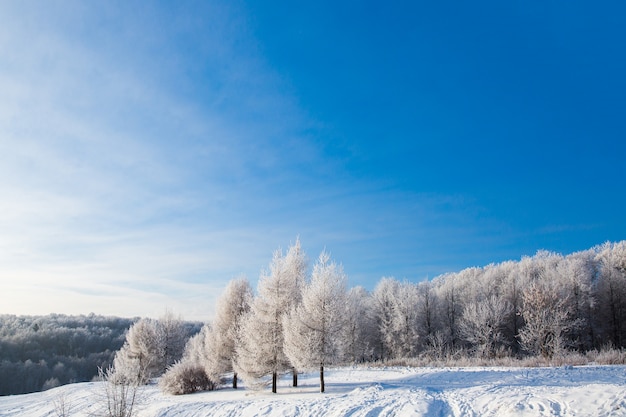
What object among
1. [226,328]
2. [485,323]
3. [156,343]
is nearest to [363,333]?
[485,323]

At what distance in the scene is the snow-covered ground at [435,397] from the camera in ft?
45.3

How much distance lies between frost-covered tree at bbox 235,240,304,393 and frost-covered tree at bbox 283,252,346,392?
212 cm

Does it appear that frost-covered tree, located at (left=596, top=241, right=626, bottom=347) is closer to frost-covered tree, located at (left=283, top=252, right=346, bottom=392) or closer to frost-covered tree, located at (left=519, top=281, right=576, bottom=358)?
frost-covered tree, located at (left=519, top=281, right=576, bottom=358)

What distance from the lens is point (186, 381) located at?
103 feet

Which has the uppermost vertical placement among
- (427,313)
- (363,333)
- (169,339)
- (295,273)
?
(295,273)

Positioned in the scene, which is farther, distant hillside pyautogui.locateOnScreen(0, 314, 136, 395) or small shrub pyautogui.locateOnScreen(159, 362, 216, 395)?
distant hillside pyautogui.locateOnScreen(0, 314, 136, 395)

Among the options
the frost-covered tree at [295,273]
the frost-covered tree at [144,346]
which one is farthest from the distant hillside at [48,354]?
the frost-covered tree at [295,273]

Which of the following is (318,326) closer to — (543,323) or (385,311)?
(543,323)

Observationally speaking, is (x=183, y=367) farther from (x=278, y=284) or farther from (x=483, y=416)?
(x=483, y=416)

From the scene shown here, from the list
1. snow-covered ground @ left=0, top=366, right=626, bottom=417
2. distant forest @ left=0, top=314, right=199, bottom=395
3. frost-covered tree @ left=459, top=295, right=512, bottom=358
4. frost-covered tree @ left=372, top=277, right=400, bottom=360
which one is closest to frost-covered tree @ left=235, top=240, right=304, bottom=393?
snow-covered ground @ left=0, top=366, right=626, bottom=417

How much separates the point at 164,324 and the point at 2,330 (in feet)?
254

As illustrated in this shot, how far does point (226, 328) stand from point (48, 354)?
291 feet

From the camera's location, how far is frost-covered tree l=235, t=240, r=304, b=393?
995 inches

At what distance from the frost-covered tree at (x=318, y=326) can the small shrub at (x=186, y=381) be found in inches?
494
